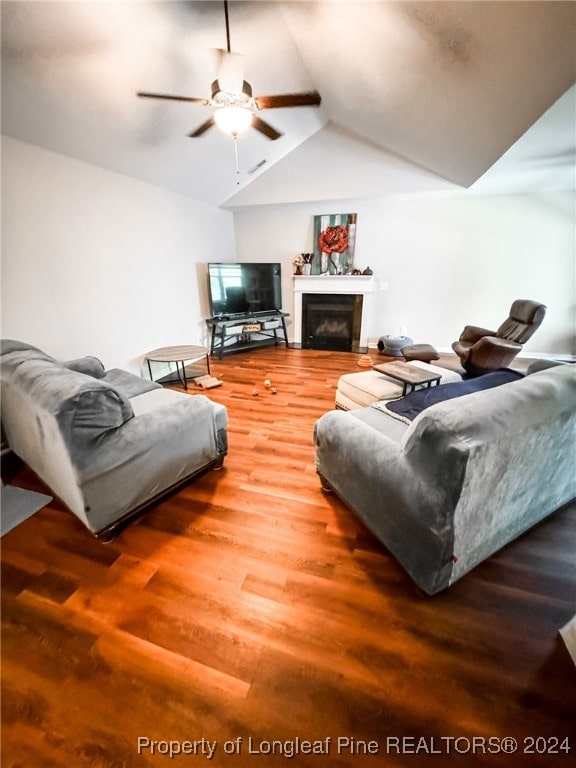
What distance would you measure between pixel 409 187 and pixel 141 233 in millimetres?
3422

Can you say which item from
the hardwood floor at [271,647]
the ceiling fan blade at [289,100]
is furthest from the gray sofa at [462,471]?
the ceiling fan blade at [289,100]

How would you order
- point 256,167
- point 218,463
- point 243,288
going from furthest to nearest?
point 243,288, point 256,167, point 218,463

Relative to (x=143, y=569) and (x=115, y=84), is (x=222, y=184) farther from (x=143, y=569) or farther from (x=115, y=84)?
(x=143, y=569)

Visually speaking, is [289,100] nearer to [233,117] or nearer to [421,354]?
[233,117]

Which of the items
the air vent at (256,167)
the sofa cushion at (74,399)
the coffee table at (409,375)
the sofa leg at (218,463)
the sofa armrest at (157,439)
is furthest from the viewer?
the air vent at (256,167)

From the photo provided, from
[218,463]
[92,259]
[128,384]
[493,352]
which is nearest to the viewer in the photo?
[218,463]

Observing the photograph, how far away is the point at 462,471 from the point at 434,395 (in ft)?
4.16

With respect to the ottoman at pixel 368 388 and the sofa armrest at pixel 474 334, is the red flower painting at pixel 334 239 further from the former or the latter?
the ottoman at pixel 368 388

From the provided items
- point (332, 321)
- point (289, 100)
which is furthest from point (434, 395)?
point (332, 321)

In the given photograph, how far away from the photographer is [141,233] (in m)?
3.34

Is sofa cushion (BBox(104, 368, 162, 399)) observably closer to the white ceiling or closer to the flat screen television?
the white ceiling

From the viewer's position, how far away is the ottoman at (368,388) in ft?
7.94

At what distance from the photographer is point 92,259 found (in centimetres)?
283

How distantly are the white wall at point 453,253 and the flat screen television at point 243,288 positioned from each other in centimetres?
44
